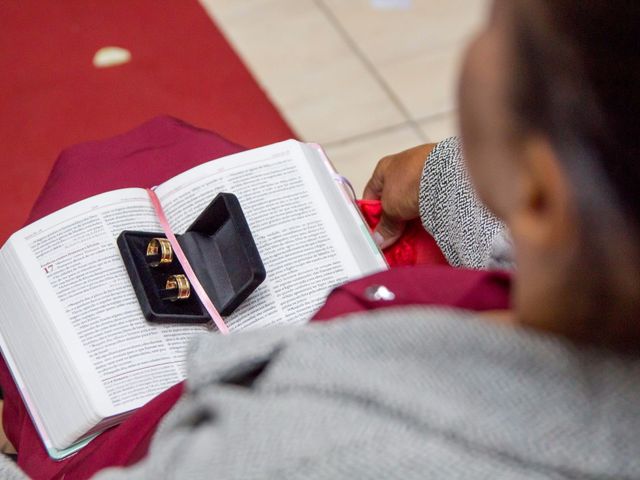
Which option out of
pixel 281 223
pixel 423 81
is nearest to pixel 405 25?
pixel 423 81

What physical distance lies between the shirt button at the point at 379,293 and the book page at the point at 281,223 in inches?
6.5

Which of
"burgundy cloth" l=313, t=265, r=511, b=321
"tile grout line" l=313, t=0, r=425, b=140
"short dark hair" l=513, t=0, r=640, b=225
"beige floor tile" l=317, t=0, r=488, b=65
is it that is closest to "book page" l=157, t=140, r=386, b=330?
"burgundy cloth" l=313, t=265, r=511, b=321

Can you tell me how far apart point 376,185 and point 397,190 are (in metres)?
0.07

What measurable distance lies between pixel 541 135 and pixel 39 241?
0.52m

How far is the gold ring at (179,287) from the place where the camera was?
0.69 metres

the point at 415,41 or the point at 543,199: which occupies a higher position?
the point at 543,199

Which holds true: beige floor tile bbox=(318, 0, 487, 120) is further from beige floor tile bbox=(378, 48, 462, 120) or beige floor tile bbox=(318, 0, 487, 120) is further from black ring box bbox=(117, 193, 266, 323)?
black ring box bbox=(117, 193, 266, 323)

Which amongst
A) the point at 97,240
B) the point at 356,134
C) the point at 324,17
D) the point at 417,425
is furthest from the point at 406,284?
the point at 324,17

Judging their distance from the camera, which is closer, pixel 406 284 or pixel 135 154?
pixel 406 284

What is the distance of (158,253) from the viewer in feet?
2.29

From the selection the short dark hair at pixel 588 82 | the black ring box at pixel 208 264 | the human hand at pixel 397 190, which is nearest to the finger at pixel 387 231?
the human hand at pixel 397 190

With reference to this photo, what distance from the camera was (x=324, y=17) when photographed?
5.02 ft

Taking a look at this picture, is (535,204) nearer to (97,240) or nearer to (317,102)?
(97,240)

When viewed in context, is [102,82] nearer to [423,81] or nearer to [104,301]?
[104,301]
